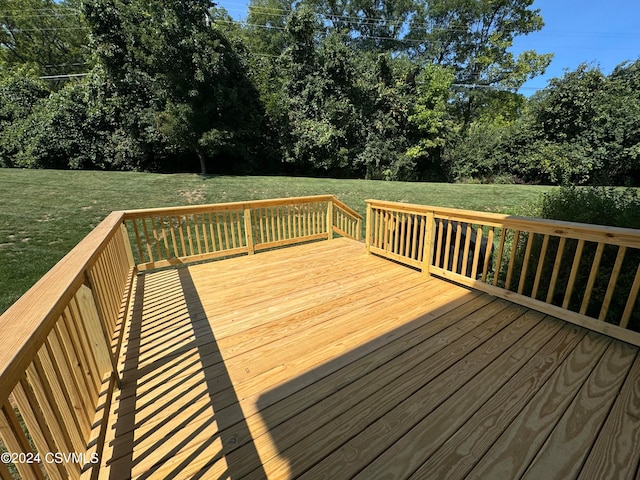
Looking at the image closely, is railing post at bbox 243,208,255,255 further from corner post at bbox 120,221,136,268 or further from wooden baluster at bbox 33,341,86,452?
wooden baluster at bbox 33,341,86,452

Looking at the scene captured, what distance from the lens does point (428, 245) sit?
11.8ft

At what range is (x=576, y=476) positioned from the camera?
1381 mm

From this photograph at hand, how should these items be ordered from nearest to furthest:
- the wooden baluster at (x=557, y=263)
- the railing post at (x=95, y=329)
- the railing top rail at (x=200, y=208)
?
1. the railing post at (x=95, y=329)
2. the wooden baluster at (x=557, y=263)
3. the railing top rail at (x=200, y=208)

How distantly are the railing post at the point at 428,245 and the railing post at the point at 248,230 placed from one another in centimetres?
259

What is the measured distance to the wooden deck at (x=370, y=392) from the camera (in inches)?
58.3

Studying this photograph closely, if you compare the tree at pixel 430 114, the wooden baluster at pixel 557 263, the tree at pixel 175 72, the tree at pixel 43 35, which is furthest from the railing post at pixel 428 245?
the tree at pixel 43 35

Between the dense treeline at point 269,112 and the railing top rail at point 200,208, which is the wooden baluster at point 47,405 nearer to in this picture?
the railing top rail at point 200,208

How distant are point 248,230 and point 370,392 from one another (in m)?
3.30

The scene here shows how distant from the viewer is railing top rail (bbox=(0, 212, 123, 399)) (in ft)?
2.71

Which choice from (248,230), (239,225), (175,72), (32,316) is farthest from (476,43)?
(32,316)

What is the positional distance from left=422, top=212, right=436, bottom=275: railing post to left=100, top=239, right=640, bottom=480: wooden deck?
1.78 feet

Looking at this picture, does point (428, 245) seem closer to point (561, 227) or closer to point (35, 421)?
point (561, 227)

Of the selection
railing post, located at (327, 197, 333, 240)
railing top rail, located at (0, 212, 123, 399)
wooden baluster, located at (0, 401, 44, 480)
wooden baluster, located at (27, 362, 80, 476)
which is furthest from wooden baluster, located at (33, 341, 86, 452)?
railing post, located at (327, 197, 333, 240)

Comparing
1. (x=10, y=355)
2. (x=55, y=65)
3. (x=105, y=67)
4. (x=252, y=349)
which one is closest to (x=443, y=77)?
(x=105, y=67)
